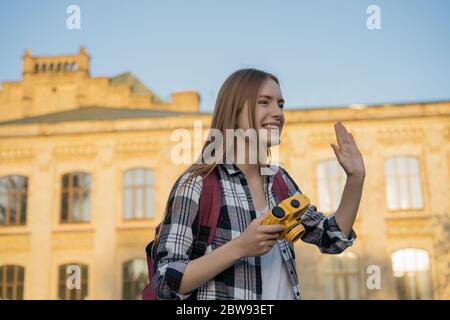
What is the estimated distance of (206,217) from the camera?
1.94m

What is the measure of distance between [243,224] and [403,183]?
52.5 ft

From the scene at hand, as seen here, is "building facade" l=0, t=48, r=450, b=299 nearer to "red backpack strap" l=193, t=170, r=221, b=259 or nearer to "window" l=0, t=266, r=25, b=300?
"window" l=0, t=266, r=25, b=300

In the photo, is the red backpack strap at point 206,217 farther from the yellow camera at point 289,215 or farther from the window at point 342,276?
the window at point 342,276

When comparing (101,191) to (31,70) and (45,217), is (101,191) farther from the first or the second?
(31,70)

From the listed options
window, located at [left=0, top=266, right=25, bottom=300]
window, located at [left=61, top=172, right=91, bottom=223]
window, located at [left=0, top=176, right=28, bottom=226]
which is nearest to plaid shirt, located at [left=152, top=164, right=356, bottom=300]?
window, located at [left=61, top=172, right=91, bottom=223]

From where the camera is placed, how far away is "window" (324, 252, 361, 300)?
16.2 m

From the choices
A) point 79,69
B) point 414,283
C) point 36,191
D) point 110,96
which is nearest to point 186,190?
point 414,283

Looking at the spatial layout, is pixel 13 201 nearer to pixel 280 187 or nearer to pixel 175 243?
pixel 280 187

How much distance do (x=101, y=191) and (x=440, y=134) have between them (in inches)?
416

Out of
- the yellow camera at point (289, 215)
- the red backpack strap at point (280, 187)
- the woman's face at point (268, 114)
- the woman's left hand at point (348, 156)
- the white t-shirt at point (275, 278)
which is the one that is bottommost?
the white t-shirt at point (275, 278)

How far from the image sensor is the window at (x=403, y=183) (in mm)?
16969

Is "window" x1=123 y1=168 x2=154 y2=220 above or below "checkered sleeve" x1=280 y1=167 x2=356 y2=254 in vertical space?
above

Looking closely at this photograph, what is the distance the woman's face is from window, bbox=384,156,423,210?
15522 mm

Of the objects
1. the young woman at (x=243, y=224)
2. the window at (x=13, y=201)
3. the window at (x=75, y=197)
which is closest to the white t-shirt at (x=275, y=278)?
the young woman at (x=243, y=224)
